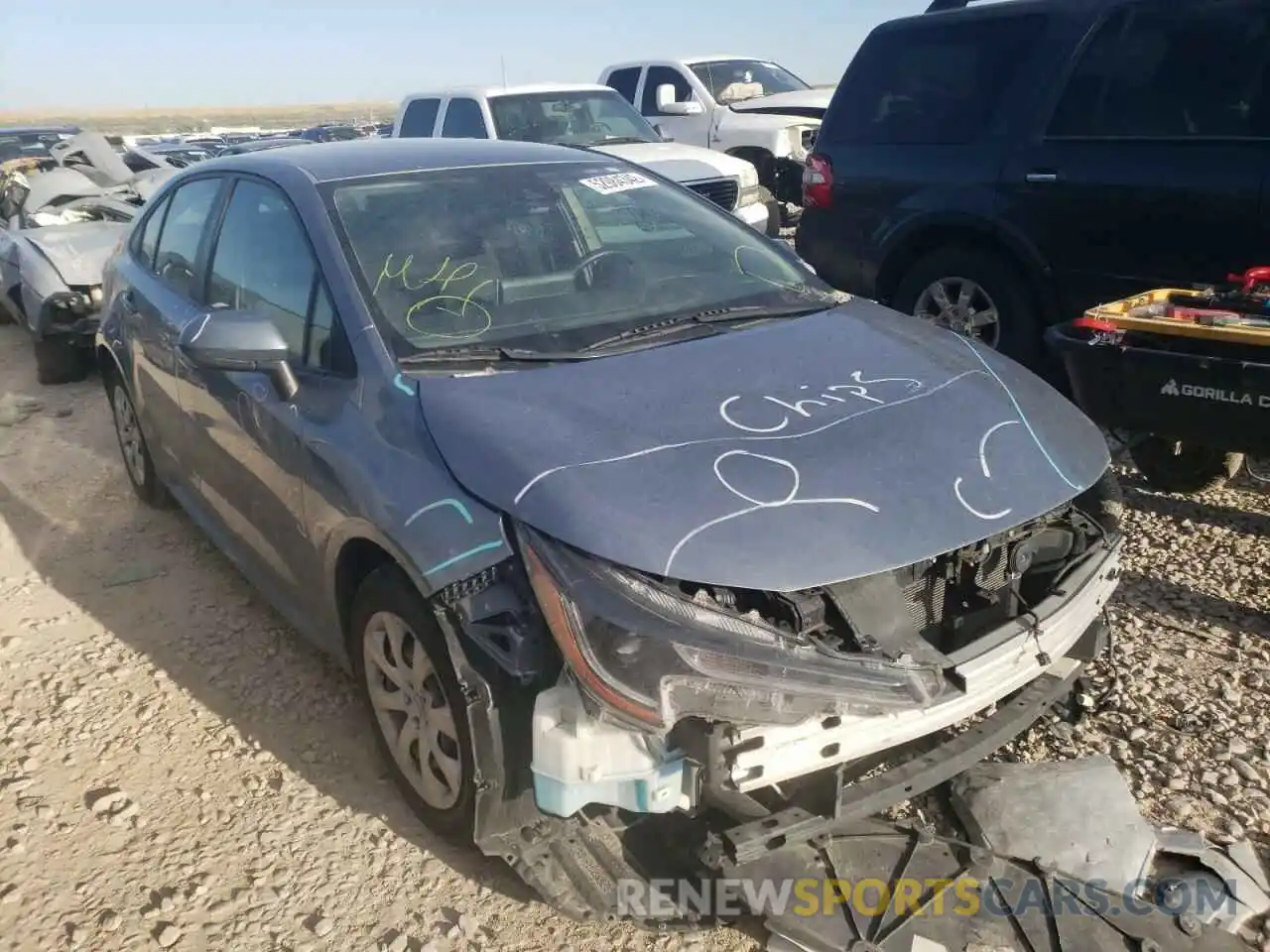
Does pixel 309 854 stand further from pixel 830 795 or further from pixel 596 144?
pixel 596 144

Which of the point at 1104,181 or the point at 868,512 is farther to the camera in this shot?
the point at 1104,181

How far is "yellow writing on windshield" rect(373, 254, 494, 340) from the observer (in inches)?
120

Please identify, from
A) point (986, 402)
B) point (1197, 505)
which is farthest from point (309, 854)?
point (1197, 505)

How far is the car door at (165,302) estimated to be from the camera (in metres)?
4.11


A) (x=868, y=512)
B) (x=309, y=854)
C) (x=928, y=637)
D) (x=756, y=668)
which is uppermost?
(x=868, y=512)

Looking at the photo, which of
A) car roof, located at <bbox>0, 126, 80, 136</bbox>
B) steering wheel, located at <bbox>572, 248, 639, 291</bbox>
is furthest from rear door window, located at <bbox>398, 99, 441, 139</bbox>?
steering wheel, located at <bbox>572, 248, 639, 291</bbox>

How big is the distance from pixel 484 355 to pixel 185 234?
2.00 meters

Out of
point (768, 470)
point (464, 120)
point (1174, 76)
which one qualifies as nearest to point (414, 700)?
point (768, 470)

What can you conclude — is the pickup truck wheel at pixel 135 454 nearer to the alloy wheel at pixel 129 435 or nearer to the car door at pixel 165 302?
the alloy wheel at pixel 129 435

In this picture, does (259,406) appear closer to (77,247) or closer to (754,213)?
(77,247)

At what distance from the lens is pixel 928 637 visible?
2.66m

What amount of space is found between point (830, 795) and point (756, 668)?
395 millimetres

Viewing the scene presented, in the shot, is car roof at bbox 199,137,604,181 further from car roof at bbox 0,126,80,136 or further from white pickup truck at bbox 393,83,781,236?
car roof at bbox 0,126,80,136

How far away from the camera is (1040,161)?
18.0 ft
